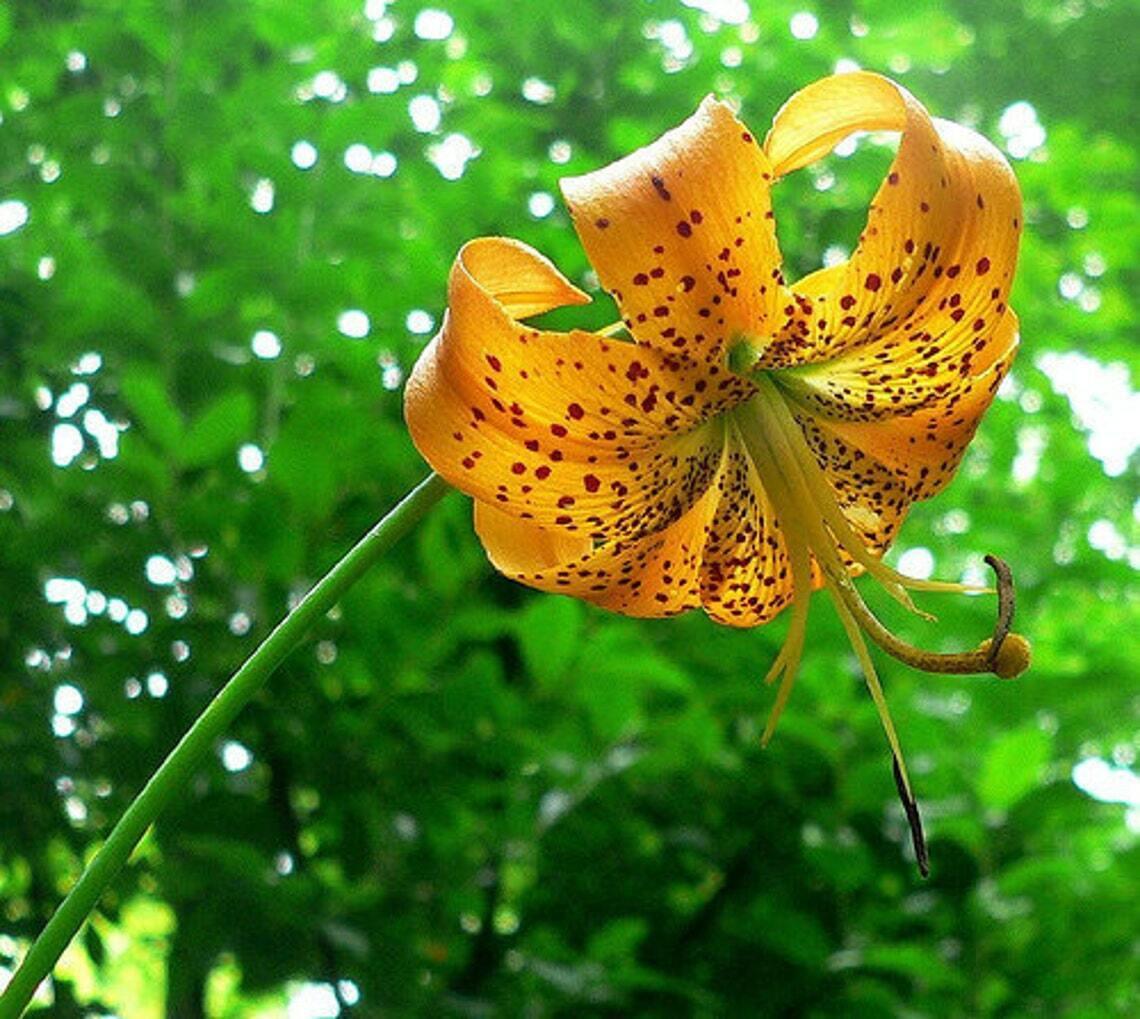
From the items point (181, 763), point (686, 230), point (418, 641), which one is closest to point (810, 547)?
point (686, 230)

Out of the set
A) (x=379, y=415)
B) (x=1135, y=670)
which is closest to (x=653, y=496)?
(x=379, y=415)

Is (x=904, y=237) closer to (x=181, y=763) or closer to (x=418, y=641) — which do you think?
(x=181, y=763)

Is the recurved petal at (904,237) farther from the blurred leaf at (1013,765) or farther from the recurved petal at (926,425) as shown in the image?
the blurred leaf at (1013,765)

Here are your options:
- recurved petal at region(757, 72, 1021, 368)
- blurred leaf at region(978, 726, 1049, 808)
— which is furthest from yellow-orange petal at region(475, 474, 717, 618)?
blurred leaf at region(978, 726, 1049, 808)

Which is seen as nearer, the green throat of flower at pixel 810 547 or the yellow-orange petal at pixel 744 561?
the green throat of flower at pixel 810 547

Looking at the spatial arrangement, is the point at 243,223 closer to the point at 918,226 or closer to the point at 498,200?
the point at 498,200

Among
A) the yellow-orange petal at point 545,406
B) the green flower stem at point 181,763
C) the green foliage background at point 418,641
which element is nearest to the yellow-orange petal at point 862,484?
the yellow-orange petal at point 545,406
